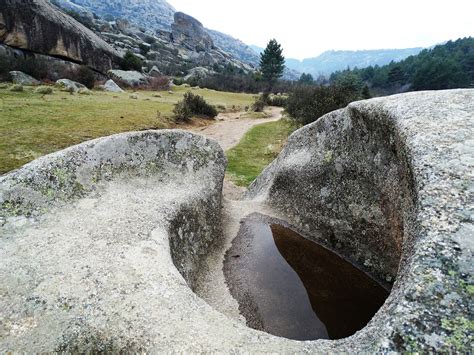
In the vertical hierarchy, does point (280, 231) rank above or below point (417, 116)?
below

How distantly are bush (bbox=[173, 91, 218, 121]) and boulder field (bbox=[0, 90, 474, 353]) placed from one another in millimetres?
20294

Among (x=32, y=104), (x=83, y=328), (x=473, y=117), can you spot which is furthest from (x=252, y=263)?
(x=32, y=104)

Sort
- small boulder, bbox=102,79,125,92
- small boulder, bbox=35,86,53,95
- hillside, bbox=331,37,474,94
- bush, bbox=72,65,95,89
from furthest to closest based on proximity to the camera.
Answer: hillside, bbox=331,37,474,94
small boulder, bbox=102,79,125,92
bush, bbox=72,65,95,89
small boulder, bbox=35,86,53,95

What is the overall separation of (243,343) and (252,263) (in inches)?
189

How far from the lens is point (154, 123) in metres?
25.7

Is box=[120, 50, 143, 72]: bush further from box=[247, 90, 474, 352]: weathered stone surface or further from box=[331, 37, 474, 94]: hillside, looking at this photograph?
box=[247, 90, 474, 352]: weathered stone surface

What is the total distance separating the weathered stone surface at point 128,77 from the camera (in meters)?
48.3

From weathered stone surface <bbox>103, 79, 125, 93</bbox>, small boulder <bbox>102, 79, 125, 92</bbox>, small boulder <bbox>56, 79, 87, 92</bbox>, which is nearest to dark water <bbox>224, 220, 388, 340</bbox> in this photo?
small boulder <bbox>56, 79, 87, 92</bbox>

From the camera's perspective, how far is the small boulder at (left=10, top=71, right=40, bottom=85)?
1275 inches

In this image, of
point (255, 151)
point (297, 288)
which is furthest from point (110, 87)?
point (297, 288)

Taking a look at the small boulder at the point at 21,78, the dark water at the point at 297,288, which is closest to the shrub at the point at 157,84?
the small boulder at the point at 21,78

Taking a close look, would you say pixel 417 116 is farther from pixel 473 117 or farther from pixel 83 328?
pixel 83 328

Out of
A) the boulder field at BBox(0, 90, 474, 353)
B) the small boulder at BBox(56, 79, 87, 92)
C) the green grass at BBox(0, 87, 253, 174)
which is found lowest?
the green grass at BBox(0, 87, 253, 174)

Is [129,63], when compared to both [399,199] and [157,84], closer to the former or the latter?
[157,84]
